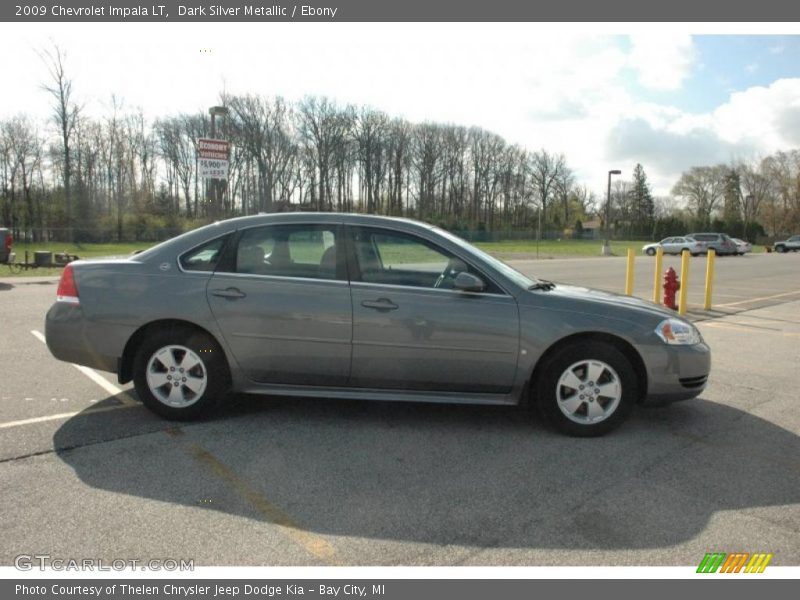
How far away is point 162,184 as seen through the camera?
7106 cm

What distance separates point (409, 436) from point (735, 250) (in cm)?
4940

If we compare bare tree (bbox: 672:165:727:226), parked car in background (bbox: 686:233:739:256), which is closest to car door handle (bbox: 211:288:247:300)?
parked car in background (bbox: 686:233:739:256)

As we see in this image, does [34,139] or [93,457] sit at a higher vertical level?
[34,139]

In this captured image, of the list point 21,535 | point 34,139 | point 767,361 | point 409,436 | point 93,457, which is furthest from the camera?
point 34,139

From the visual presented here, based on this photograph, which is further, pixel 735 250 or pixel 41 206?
pixel 41 206

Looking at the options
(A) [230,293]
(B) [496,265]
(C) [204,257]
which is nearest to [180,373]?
(A) [230,293]

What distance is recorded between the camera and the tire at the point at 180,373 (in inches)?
168

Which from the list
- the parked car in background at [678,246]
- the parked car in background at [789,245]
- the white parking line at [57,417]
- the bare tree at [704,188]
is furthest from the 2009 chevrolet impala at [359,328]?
the bare tree at [704,188]

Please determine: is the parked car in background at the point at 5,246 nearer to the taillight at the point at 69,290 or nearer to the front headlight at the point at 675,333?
the taillight at the point at 69,290

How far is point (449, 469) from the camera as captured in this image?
361cm

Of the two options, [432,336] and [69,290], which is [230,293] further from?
[432,336]

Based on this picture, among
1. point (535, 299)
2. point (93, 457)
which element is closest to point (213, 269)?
point (93, 457)

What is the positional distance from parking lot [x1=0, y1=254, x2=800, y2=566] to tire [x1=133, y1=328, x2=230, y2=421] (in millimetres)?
161

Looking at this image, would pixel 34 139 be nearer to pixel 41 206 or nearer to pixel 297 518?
pixel 41 206
